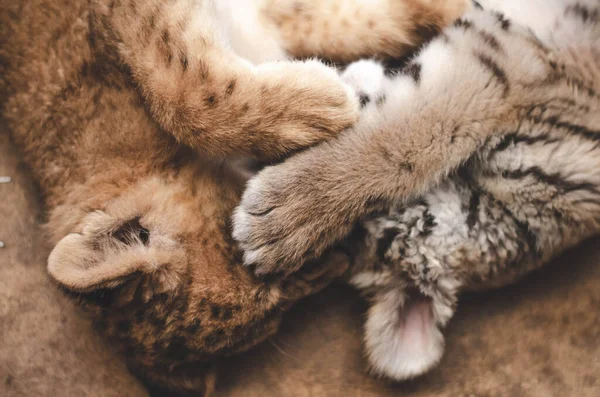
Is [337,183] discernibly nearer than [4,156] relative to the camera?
Yes

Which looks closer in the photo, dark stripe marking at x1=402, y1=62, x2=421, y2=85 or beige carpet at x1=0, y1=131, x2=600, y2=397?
dark stripe marking at x1=402, y1=62, x2=421, y2=85

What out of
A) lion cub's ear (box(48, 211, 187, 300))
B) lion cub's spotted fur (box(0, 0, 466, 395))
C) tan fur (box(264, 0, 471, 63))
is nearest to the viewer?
lion cub's ear (box(48, 211, 187, 300))

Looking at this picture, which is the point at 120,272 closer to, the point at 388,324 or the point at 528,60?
the point at 388,324

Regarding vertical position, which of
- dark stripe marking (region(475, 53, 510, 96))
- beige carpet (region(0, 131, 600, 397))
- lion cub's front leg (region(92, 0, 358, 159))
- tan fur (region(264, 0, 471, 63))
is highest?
dark stripe marking (region(475, 53, 510, 96))

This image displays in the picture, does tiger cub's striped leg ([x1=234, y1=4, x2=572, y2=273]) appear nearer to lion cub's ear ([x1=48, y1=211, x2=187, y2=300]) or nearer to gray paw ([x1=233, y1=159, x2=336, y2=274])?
gray paw ([x1=233, y1=159, x2=336, y2=274])

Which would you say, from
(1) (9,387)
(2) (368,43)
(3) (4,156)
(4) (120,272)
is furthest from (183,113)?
(1) (9,387)

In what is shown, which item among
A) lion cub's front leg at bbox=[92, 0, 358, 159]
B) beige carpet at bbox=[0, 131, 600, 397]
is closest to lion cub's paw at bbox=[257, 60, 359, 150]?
lion cub's front leg at bbox=[92, 0, 358, 159]

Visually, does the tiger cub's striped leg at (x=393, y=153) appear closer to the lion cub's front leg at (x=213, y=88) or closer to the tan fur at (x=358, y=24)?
the lion cub's front leg at (x=213, y=88)

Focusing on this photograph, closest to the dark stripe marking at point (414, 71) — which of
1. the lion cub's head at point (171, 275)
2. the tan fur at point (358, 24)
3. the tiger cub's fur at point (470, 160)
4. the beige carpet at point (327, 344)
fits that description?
the tiger cub's fur at point (470, 160)

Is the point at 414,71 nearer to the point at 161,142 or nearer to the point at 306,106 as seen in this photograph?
the point at 306,106
